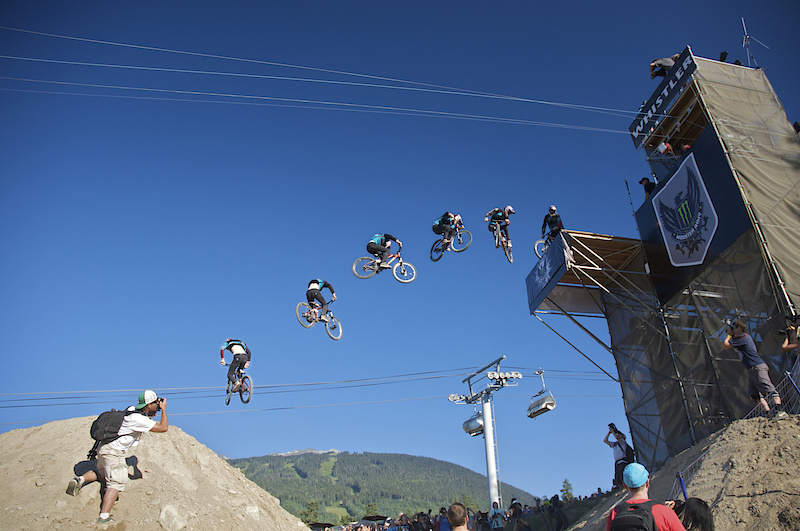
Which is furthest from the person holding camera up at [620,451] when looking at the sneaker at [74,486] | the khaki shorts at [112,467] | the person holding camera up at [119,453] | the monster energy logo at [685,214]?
the sneaker at [74,486]

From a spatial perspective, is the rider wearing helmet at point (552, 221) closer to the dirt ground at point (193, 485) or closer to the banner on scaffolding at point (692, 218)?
the banner on scaffolding at point (692, 218)

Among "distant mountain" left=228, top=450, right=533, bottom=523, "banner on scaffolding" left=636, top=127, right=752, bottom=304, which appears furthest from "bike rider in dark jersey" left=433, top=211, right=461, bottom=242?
"distant mountain" left=228, top=450, right=533, bottom=523

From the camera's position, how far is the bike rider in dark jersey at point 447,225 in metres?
16.8

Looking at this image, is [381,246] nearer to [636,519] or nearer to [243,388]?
[243,388]

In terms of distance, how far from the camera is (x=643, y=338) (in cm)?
1653

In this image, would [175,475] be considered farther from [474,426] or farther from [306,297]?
[474,426]

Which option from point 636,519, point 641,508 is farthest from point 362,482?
point 636,519

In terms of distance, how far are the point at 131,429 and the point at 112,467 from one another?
1.88 feet

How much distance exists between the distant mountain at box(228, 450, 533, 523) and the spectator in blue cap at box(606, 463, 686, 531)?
237 ft

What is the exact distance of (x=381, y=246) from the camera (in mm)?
15711

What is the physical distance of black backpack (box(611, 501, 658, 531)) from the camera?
3689 millimetres

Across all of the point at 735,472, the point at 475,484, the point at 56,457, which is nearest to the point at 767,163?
the point at 735,472

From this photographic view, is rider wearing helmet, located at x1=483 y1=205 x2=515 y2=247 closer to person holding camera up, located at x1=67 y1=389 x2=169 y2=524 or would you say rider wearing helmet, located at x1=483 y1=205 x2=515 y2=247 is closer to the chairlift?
the chairlift

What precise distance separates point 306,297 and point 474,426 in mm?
11304
